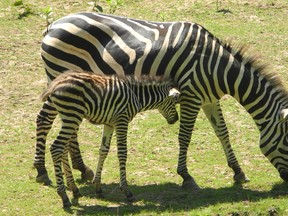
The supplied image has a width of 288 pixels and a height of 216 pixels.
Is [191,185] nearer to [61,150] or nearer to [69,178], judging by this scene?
[69,178]

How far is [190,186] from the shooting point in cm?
1179

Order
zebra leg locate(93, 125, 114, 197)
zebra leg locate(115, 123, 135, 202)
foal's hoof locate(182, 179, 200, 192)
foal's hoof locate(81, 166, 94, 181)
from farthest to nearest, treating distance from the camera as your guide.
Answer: foal's hoof locate(81, 166, 94, 181) < foal's hoof locate(182, 179, 200, 192) < zebra leg locate(93, 125, 114, 197) < zebra leg locate(115, 123, 135, 202)

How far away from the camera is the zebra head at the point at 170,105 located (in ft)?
37.5

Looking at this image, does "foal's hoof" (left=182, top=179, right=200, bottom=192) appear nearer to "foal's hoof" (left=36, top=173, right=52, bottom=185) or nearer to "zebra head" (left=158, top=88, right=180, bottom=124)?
"zebra head" (left=158, top=88, right=180, bottom=124)

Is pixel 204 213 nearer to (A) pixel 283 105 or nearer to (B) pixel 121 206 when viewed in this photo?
(B) pixel 121 206

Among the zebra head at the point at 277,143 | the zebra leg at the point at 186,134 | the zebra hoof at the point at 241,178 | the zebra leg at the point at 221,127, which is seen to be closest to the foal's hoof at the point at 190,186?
the zebra leg at the point at 186,134

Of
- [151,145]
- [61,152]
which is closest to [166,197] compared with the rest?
[61,152]

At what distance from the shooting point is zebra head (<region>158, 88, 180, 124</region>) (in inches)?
450

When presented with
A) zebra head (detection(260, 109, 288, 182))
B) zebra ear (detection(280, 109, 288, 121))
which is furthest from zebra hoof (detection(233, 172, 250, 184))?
zebra ear (detection(280, 109, 288, 121))

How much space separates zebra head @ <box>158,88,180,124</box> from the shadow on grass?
3.87 ft

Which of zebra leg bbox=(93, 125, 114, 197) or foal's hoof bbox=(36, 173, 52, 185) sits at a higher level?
zebra leg bbox=(93, 125, 114, 197)

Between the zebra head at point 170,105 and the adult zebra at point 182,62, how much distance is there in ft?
0.54

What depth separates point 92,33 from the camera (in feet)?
39.4

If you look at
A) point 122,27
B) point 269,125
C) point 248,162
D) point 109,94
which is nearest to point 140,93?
point 109,94
